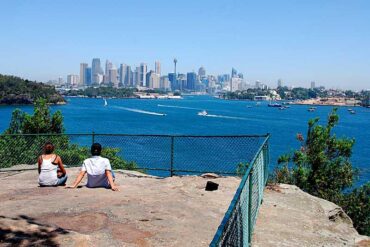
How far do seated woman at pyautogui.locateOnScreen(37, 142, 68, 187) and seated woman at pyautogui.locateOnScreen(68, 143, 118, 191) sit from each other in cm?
57

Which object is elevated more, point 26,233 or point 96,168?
point 96,168

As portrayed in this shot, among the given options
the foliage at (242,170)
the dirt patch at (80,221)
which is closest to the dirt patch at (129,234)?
the dirt patch at (80,221)

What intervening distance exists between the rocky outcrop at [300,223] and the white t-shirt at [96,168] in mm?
3280

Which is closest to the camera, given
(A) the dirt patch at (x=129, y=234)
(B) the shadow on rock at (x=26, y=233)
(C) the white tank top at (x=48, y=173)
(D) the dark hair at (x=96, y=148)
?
(B) the shadow on rock at (x=26, y=233)

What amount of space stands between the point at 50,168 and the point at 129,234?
3593mm

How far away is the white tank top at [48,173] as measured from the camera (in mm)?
9242

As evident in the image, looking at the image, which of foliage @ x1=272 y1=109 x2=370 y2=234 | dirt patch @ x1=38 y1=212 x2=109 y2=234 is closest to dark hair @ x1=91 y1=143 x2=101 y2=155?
dirt patch @ x1=38 y1=212 x2=109 y2=234

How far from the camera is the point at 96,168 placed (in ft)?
29.6

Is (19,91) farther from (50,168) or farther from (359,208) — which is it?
(50,168)

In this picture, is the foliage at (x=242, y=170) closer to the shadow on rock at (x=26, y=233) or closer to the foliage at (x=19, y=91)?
the shadow on rock at (x=26, y=233)

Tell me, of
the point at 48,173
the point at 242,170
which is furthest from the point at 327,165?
the point at 48,173

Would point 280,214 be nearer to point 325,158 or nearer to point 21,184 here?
point 21,184

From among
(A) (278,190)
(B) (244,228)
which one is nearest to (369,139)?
(A) (278,190)

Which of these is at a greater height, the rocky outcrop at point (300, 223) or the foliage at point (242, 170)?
the rocky outcrop at point (300, 223)
